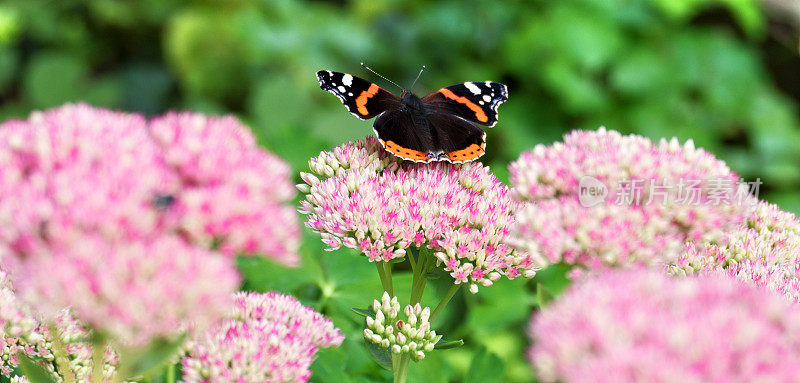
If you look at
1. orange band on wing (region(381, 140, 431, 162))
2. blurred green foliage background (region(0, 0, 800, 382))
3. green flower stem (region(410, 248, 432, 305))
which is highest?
blurred green foliage background (region(0, 0, 800, 382))

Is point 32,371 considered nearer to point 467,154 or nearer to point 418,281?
point 418,281

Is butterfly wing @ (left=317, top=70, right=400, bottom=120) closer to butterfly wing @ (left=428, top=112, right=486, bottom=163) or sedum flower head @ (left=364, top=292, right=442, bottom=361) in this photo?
butterfly wing @ (left=428, top=112, right=486, bottom=163)

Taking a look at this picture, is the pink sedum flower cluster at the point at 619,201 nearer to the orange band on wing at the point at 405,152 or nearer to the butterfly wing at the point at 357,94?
the orange band on wing at the point at 405,152

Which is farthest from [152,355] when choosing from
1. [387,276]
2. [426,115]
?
[426,115]

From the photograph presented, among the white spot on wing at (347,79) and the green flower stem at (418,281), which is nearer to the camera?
the green flower stem at (418,281)

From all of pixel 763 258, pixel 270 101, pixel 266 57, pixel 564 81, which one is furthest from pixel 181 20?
pixel 763 258

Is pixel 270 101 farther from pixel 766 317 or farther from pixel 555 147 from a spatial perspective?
pixel 766 317

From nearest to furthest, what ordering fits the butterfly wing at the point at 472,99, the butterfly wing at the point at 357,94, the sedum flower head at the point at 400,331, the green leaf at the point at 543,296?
1. the green leaf at the point at 543,296
2. the sedum flower head at the point at 400,331
3. the butterfly wing at the point at 357,94
4. the butterfly wing at the point at 472,99

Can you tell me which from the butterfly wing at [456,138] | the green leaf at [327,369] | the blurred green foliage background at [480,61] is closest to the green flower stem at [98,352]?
the green leaf at [327,369]

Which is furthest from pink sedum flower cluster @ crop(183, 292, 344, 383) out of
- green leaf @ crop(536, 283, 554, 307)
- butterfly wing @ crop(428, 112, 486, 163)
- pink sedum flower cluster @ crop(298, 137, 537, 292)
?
butterfly wing @ crop(428, 112, 486, 163)
